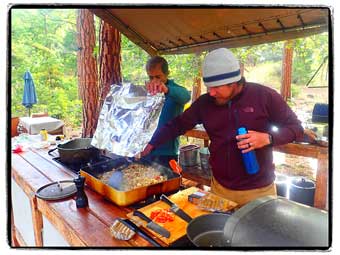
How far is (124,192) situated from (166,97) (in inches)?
28.7

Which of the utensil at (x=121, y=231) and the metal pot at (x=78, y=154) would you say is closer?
the utensil at (x=121, y=231)

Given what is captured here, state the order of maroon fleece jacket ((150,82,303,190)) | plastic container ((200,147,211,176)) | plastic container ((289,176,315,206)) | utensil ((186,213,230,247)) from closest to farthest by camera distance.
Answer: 1. utensil ((186,213,230,247))
2. maroon fleece jacket ((150,82,303,190))
3. plastic container ((289,176,315,206))
4. plastic container ((200,147,211,176))

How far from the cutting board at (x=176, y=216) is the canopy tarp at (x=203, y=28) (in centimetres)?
74

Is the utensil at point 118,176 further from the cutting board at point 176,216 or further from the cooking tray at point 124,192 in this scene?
the cutting board at point 176,216

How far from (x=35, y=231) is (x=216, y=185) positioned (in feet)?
3.10

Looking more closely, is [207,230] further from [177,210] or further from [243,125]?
[243,125]

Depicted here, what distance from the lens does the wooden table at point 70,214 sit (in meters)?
0.80

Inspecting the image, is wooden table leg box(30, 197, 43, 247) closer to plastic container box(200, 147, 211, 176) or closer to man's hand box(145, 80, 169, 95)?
man's hand box(145, 80, 169, 95)

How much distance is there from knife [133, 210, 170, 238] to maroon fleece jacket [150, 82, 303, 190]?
544 millimetres

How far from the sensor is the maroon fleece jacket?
3.97 ft

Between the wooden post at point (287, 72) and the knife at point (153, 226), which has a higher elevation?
the wooden post at point (287, 72)

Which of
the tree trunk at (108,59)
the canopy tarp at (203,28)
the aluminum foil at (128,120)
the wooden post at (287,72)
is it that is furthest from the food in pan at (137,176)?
the wooden post at (287,72)

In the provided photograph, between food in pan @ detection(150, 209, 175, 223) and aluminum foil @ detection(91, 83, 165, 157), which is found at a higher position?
aluminum foil @ detection(91, 83, 165, 157)

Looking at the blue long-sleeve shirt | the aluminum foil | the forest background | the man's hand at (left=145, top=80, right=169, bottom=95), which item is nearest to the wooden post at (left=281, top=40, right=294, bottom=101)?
the forest background
